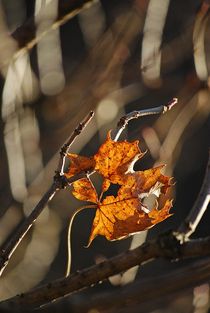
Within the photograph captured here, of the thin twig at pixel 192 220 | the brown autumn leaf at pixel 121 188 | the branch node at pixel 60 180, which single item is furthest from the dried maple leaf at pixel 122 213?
the thin twig at pixel 192 220

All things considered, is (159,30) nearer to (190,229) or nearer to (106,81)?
(106,81)

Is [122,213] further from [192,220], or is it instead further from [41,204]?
[192,220]

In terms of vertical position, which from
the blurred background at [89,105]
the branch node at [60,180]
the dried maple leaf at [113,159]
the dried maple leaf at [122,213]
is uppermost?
the branch node at [60,180]

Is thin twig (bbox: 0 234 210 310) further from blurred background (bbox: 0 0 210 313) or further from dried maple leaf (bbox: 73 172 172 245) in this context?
blurred background (bbox: 0 0 210 313)

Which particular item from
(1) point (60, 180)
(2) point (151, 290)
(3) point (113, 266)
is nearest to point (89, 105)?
(2) point (151, 290)

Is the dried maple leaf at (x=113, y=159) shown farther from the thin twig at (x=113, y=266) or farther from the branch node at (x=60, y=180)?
the thin twig at (x=113, y=266)
